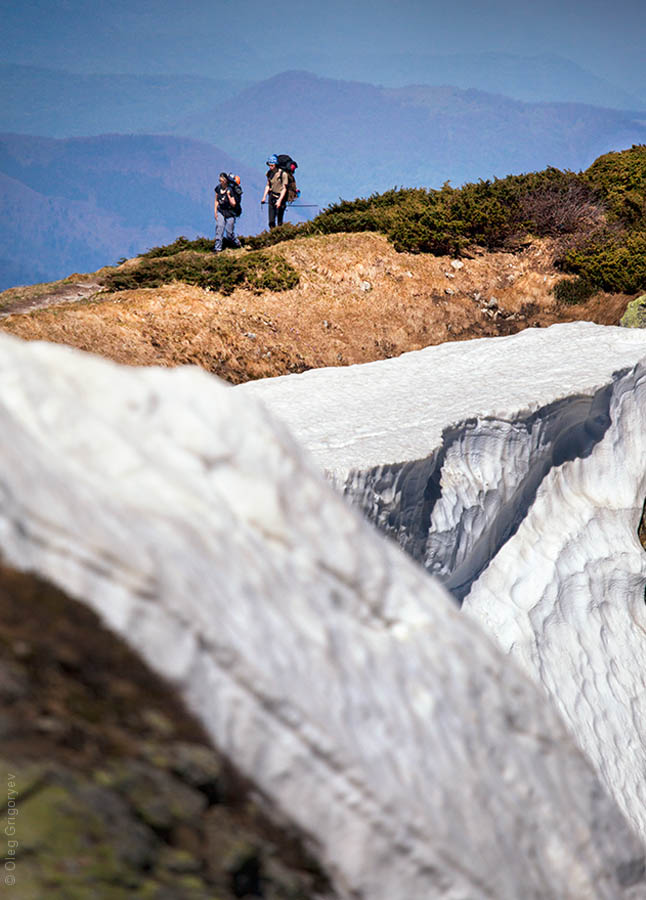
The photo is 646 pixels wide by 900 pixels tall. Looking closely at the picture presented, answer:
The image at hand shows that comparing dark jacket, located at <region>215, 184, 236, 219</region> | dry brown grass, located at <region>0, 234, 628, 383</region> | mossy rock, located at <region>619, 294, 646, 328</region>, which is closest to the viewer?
dry brown grass, located at <region>0, 234, 628, 383</region>

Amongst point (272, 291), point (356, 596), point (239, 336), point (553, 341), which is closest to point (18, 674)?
point (356, 596)

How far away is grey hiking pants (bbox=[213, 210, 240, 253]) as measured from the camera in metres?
16.0

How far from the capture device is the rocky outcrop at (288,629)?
2102mm

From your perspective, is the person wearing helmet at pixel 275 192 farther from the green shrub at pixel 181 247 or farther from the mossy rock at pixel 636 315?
the mossy rock at pixel 636 315

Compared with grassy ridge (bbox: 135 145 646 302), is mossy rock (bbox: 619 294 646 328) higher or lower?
lower

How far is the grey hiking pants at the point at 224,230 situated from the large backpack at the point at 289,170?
1.74 metres

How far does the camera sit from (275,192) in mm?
17047

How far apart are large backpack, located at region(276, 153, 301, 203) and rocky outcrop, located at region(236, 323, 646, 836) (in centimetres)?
1006

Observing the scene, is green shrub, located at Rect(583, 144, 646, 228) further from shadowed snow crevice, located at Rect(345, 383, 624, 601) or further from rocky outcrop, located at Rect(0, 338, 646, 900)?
rocky outcrop, located at Rect(0, 338, 646, 900)

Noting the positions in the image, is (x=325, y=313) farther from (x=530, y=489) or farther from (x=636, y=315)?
(x=530, y=489)

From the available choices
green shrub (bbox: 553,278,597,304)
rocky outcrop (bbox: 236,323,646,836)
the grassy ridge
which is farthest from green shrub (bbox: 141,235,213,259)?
rocky outcrop (bbox: 236,323,646,836)

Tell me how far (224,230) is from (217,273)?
2815 millimetres

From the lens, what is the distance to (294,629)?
7.98 feet

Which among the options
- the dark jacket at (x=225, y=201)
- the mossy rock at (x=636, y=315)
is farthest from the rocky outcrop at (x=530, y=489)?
the dark jacket at (x=225, y=201)
